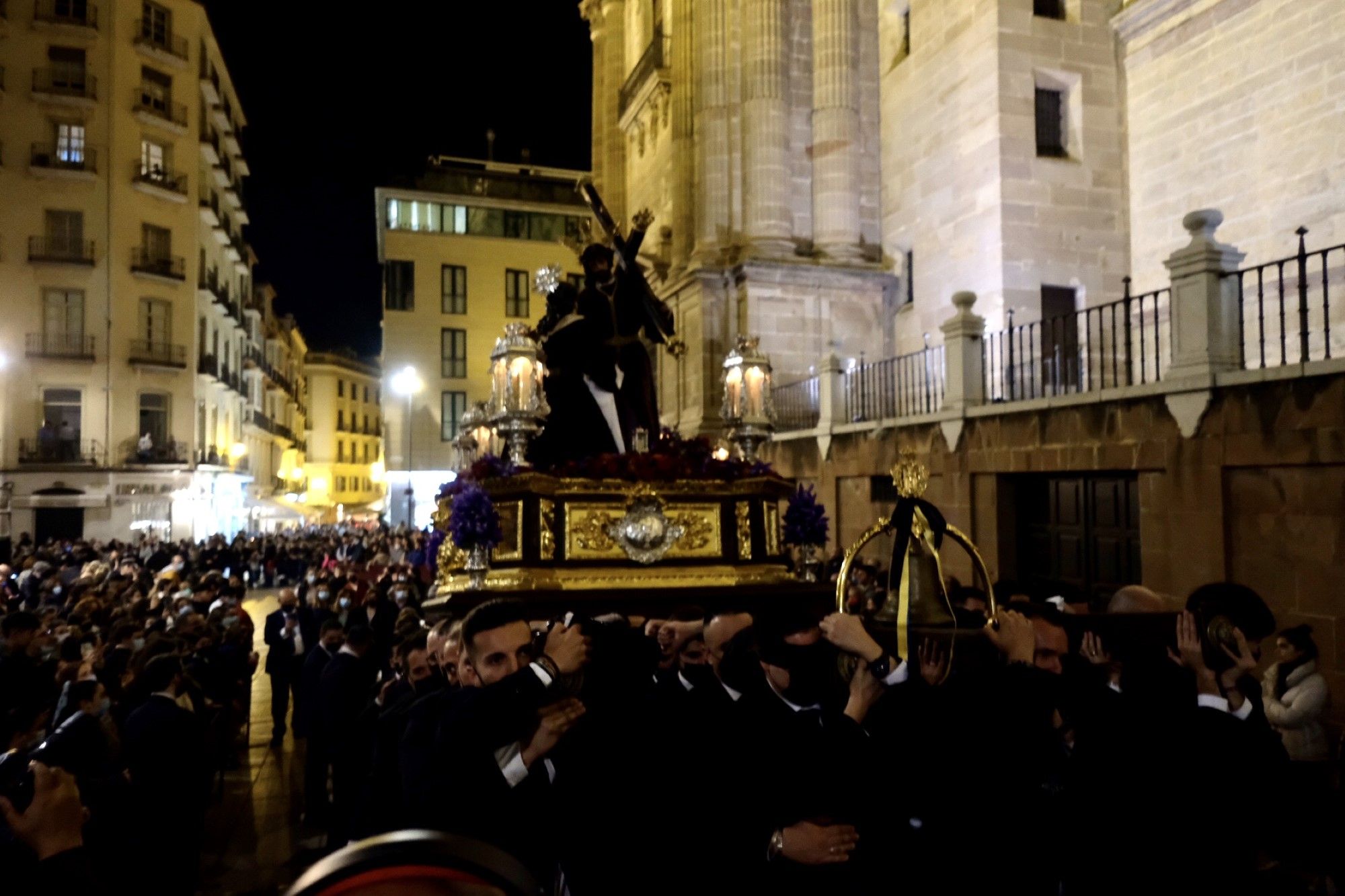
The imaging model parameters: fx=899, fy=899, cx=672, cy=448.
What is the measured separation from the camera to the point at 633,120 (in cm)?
2719

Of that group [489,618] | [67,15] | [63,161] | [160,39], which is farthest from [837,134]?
[67,15]

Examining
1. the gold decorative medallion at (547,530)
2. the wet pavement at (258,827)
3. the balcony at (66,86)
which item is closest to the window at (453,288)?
the balcony at (66,86)

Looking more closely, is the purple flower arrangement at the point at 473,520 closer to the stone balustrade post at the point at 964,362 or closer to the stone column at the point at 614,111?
the stone balustrade post at the point at 964,362

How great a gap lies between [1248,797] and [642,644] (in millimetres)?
2659

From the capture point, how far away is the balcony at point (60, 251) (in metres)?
30.8

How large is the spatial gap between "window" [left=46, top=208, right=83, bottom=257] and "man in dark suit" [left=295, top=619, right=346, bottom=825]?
30.0 meters

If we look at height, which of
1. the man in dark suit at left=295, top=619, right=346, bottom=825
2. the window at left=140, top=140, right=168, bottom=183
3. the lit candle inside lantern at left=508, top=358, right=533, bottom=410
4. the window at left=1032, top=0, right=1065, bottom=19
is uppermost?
the window at left=140, top=140, right=168, bottom=183

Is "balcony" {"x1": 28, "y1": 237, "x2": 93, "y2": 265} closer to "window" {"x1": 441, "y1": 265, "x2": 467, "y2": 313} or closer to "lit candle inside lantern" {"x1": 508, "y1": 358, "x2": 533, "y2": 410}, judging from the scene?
"window" {"x1": 441, "y1": 265, "x2": 467, "y2": 313}

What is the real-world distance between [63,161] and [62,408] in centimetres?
856

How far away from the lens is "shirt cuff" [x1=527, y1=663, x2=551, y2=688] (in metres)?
2.89

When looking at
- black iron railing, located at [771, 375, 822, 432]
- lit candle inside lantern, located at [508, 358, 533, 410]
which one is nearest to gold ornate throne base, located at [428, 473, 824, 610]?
lit candle inside lantern, located at [508, 358, 533, 410]

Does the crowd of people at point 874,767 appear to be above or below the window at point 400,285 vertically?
below

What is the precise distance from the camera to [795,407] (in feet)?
61.1

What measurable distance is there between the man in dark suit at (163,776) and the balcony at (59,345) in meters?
31.0
